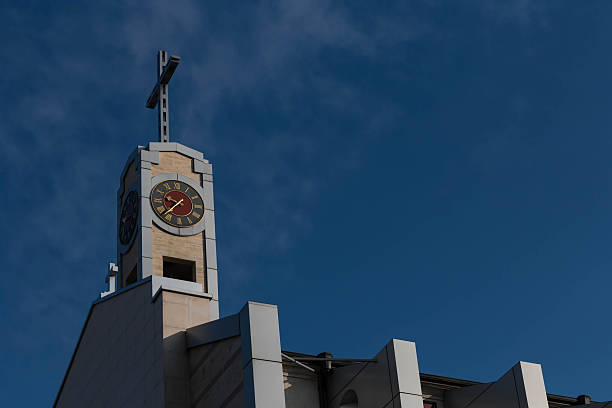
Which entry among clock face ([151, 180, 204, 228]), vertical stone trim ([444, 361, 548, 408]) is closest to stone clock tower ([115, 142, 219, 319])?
clock face ([151, 180, 204, 228])

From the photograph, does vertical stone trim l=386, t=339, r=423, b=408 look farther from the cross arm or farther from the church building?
the cross arm

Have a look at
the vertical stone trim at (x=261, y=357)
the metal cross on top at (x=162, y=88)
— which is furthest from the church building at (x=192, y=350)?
the metal cross on top at (x=162, y=88)

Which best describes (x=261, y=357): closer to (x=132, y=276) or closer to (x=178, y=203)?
(x=132, y=276)

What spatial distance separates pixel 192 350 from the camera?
28438mm

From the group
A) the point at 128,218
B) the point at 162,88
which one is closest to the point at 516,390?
the point at 128,218

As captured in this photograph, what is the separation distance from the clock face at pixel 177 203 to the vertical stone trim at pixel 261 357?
12.5 m

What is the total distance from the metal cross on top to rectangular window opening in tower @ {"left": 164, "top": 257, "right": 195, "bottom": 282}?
25.1 feet

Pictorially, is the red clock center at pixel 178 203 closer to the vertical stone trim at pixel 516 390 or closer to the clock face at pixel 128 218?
the clock face at pixel 128 218

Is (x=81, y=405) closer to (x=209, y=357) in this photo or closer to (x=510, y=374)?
(x=209, y=357)

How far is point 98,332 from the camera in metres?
36.1

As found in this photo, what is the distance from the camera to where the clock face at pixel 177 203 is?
38000 millimetres

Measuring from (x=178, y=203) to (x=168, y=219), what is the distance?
93 cm

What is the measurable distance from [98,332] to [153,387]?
26.5 feet

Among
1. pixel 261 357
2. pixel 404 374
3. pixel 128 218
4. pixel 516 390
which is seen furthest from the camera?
pixel 128 218
